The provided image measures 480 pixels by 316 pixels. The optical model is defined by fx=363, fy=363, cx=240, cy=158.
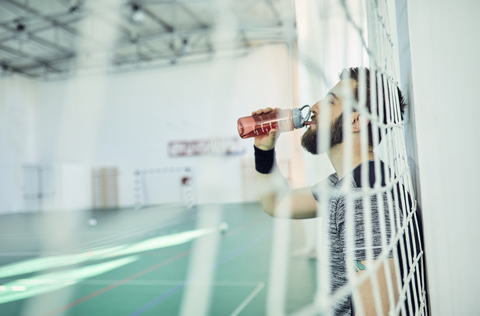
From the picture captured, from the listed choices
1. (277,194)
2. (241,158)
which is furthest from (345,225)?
(241,158)

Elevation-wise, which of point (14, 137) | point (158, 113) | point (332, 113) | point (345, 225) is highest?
point (158, 113)

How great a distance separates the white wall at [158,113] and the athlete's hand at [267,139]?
8.62 meters

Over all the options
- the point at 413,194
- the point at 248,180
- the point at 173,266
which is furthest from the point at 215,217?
the point at 413,194

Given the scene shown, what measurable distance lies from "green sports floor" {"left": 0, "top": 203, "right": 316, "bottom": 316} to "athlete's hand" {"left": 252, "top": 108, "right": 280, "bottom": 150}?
5.31ft

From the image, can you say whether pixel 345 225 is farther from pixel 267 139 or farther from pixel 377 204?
pixel 267 139

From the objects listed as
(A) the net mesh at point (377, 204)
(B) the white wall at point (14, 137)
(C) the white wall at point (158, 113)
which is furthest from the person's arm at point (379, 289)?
(B) the white wall at point (14, 137)

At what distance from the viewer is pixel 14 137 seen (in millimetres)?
11109

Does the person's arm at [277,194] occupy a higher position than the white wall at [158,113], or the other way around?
the white wall at [158,113]

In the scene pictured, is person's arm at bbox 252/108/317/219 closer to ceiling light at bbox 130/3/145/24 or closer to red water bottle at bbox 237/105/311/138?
red water bottle at bbox 237/105/311/138

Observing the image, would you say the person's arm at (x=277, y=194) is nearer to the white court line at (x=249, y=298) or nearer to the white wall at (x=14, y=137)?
the white court line at (x=249, y=298)

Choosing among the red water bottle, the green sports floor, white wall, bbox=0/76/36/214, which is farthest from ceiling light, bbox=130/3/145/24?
the red water bottle

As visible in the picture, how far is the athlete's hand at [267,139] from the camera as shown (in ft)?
4.10

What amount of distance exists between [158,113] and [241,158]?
9.61 feet

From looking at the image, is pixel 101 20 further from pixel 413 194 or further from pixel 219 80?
pixel 413 194
